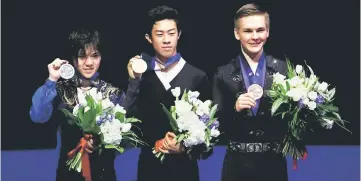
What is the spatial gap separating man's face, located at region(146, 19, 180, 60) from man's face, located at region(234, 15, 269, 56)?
0.40m

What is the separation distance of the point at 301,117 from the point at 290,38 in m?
1.92

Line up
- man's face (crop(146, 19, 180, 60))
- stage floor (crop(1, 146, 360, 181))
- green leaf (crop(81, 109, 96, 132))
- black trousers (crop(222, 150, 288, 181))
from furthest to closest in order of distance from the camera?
stage floor (crop(1, 146, 360, 181)) → man's face (crop(146, 19, 180, 60)) → black trousers (crop(222, 150, 288, 181)) → green leaf (crop(81, 109, 96, 132))

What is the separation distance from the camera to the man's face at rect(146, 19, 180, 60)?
4.64 m

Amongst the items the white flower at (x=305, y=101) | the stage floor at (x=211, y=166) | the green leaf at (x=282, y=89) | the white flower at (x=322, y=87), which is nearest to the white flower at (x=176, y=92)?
the green leaf at (x=282, y=89)

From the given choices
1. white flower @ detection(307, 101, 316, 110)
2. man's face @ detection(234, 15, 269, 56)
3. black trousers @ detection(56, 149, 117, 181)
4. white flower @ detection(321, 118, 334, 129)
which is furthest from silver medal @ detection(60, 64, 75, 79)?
white flower @ detection(321, 118, 334, 129)

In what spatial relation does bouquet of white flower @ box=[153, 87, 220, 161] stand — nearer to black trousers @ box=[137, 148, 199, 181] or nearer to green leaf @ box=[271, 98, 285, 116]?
black trousers @ box=[137, 148, 199, 181]

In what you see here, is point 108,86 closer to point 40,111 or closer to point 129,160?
point 40,111

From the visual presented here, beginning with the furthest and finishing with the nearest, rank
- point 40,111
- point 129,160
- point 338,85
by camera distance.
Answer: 1. point 338,85
2. point 129,160
3. point 40,111

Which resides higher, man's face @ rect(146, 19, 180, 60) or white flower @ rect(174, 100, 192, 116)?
man's face @ rect(146, 19, 180, 60)

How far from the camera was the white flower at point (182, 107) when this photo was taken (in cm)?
441

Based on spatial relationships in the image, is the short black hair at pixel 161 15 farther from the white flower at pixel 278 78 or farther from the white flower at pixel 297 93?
the white flower at pixel 297 93

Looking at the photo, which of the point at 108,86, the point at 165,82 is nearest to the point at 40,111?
the point at 108,86

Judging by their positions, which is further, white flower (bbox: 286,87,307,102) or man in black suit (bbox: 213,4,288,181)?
man in black suit (bbox: 213,4,288,181)

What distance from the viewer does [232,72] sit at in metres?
→ 4.65
